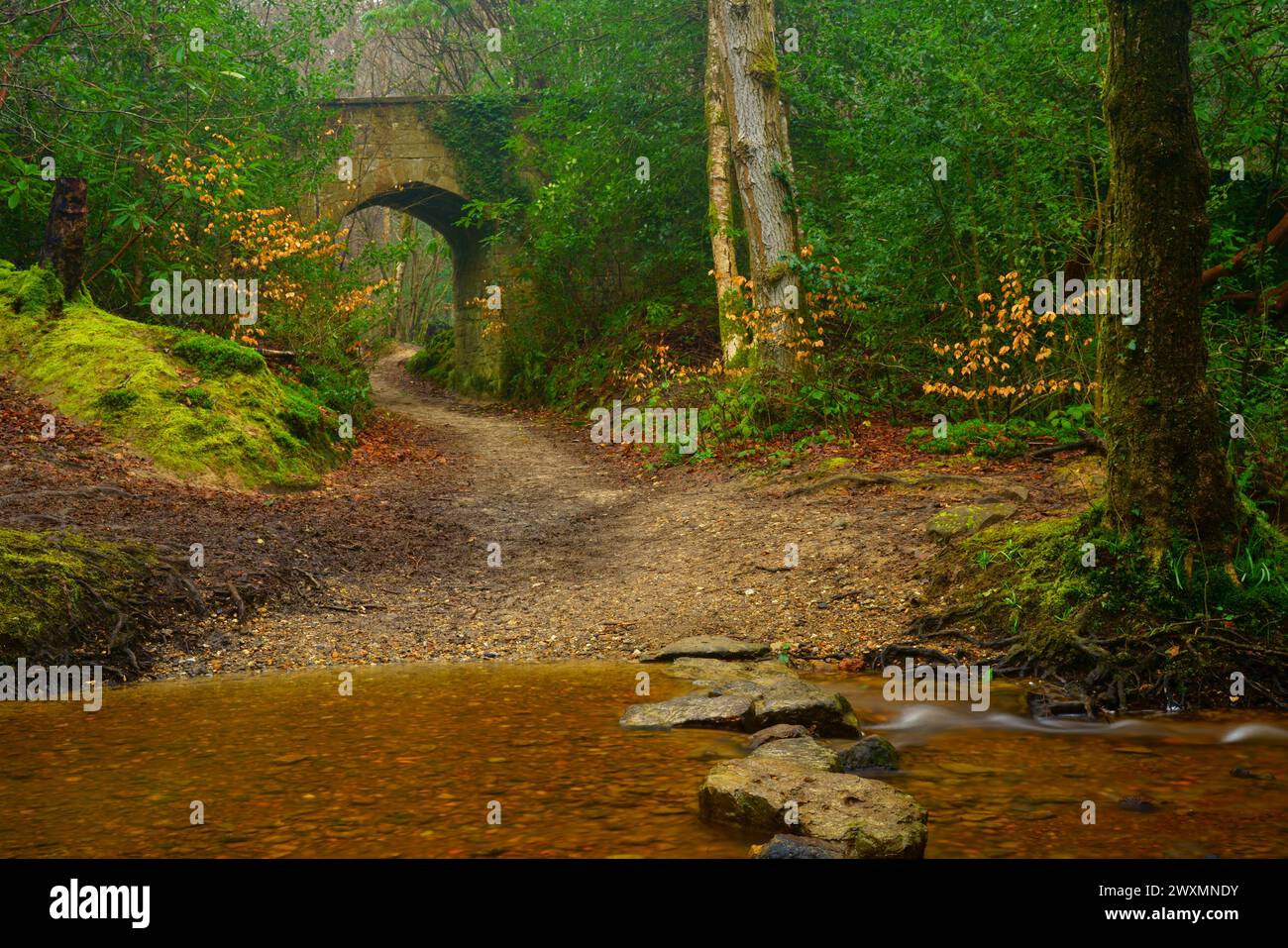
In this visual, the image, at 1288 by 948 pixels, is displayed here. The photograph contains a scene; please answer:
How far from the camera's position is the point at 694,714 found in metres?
5.20

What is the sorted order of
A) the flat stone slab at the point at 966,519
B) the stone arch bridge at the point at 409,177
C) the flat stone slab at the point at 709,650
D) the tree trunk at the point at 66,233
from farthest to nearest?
1. the stone arch bridge at the point at 409,177
2. the tree trunk at the point at 66,233
3. the flat stone slab at the point at 966,519
4. the flat stone slab at the point at 709,650

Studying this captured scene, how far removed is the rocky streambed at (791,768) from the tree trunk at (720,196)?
885 cm

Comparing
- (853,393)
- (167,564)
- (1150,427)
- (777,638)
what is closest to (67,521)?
(167,564)

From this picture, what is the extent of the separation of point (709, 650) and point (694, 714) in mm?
1610

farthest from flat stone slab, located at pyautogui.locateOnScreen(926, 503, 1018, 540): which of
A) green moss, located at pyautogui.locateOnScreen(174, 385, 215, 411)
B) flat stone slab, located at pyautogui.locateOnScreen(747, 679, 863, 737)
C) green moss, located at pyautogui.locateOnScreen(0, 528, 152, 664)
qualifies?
green moss, located at pyautogui.locateOnScreen(174, 385, 215, 411)

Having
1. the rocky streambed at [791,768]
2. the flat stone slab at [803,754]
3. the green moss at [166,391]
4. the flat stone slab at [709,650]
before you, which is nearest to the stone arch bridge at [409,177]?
the green moss at [166,391]

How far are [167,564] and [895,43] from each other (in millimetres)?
11561

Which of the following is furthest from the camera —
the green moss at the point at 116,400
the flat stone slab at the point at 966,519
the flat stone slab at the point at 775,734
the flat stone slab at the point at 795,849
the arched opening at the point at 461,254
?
the arched opening at the point at 461,254

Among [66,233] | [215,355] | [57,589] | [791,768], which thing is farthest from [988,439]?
[66,233]

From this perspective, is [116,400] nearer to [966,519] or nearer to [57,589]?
[57,589]

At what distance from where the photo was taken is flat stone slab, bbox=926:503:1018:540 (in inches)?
314

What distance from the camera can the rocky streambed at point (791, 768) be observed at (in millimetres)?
3447

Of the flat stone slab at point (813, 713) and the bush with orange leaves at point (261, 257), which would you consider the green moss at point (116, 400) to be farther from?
the flat stone slab at point (813, 713)

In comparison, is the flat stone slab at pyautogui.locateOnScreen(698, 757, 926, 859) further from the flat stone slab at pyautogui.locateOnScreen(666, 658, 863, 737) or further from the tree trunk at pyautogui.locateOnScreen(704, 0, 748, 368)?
the tree trunk at pyautogui.locateOnScreen(704, 0, 748, 368)
